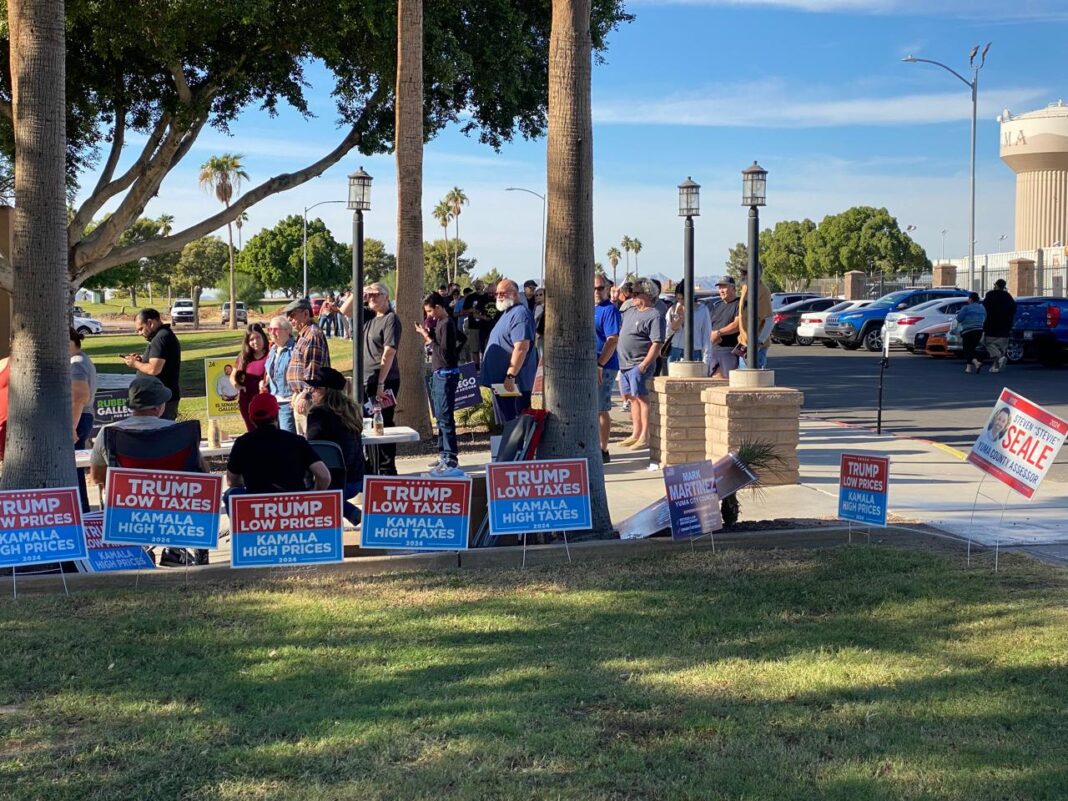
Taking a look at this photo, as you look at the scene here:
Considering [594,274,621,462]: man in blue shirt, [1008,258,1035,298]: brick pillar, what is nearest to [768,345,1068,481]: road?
[594,274,621,462]: man in blue shirt

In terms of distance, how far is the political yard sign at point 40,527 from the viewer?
6828mm

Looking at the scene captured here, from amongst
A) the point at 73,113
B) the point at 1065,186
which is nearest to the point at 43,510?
the point at 73,113

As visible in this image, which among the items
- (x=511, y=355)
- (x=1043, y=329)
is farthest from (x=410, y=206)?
(x=1043, y=329)

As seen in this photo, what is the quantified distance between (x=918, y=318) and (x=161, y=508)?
26.9m

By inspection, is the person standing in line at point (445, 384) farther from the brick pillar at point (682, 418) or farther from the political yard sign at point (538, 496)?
the political yard sign at point (538, 496)

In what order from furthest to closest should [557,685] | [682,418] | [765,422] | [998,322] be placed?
[998,322] < [682,418] < [765,422] < [557,685]

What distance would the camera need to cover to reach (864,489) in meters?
7.79

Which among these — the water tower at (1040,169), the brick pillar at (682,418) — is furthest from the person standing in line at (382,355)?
the water tower at (1040,169)

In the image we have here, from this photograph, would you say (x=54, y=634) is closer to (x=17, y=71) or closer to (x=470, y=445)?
(x=17, y=71)

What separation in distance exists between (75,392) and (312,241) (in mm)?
96227

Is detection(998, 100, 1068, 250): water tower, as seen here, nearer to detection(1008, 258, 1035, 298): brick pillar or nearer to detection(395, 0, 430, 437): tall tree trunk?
detection(1008, 258, 1035, 298): brick pillar

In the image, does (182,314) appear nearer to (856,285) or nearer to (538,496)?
(856,285)

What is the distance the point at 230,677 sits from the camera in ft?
18.1

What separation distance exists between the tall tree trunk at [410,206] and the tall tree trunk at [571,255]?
615 centimetres
